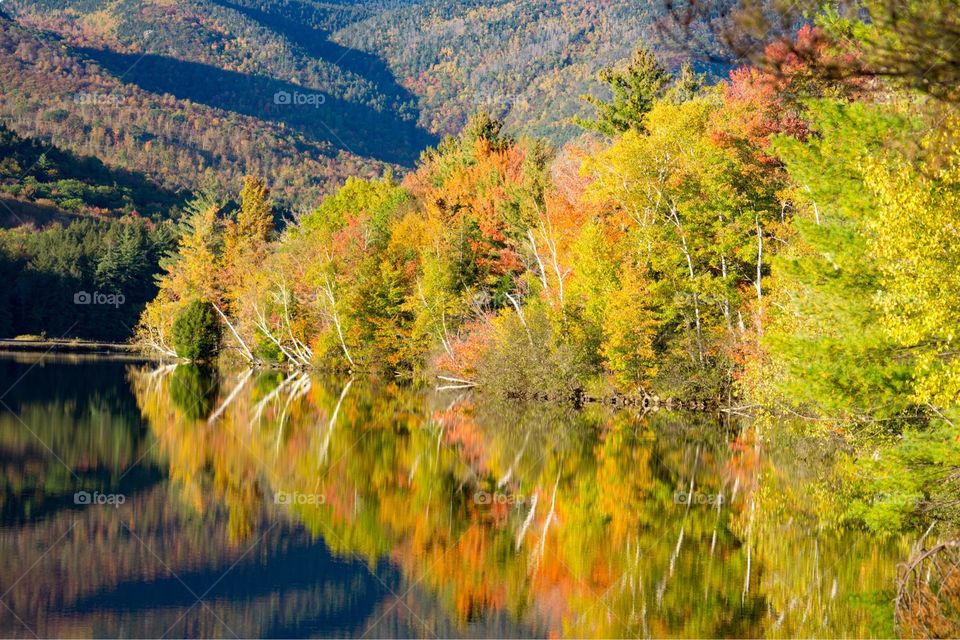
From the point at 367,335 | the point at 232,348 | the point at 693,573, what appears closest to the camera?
the point at 693,573

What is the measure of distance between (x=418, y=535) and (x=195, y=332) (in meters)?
61.3

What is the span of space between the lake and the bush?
42487mm

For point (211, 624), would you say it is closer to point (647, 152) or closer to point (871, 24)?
point (871, 24)

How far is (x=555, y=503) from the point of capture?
2098 cm

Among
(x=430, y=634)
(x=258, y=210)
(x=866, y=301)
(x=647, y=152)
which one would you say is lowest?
(x=430, y=634)

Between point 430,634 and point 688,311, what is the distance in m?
31.1

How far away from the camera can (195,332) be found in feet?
248

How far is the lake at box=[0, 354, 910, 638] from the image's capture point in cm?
1320

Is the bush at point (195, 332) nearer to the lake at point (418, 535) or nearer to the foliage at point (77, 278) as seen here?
the foliage at point (77, 278)

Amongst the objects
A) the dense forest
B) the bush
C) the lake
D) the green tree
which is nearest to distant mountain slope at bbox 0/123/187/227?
the dense forest

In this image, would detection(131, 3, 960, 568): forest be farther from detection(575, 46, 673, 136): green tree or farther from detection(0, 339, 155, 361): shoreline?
detection(0, 339, 155, 361): shoreline

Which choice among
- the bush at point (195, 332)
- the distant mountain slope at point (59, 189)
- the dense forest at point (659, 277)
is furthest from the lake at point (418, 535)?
the distant mountain slope at point (59, 189)

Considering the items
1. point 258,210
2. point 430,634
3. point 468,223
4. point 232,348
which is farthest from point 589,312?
point 258,210

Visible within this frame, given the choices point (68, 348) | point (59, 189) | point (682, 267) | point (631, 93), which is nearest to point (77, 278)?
point (68, 348)
